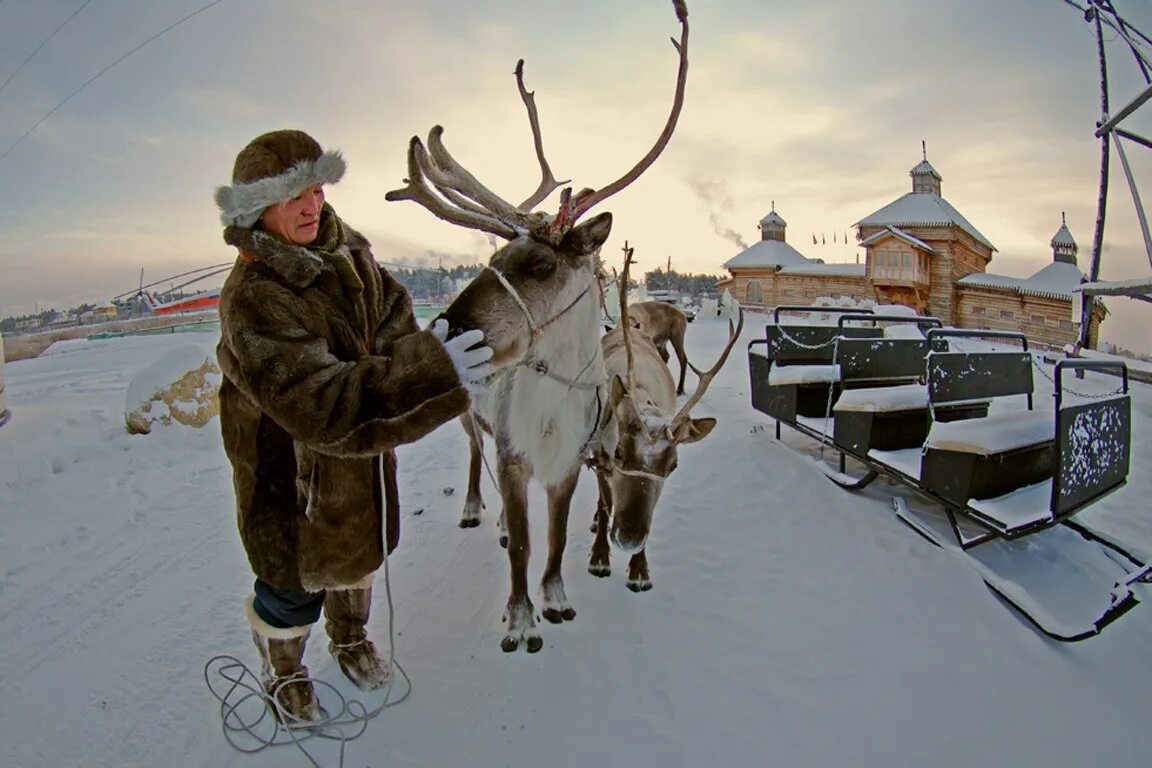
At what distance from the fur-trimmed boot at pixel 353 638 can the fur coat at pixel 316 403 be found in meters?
0.42

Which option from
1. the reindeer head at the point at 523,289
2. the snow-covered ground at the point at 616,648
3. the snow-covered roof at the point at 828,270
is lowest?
the snow-covered ground at the point at 616,648

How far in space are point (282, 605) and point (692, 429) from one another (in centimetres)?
225

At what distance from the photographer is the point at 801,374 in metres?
5.98

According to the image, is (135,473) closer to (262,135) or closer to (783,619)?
(262,135)

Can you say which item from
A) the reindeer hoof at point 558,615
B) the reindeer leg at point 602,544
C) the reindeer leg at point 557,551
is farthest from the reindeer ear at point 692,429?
the reindeer hoof at point 558,615

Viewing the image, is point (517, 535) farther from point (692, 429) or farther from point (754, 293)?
point (754, 293)

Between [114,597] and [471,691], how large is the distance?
101 inches

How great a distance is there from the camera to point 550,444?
10.3ft

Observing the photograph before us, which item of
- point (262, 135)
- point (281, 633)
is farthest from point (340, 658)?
point (262, 135)

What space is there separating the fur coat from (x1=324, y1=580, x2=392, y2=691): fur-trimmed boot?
42 cm

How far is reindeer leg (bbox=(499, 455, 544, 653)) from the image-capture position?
312 centimetres

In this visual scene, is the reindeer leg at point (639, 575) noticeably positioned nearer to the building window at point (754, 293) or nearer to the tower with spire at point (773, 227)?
the building window at point (754, 293)

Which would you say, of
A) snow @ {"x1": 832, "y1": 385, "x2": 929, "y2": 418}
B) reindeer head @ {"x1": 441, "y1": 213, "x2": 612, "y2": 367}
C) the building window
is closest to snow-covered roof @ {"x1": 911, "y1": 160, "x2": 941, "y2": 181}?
the building window

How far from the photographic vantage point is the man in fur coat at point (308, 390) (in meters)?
1.75
